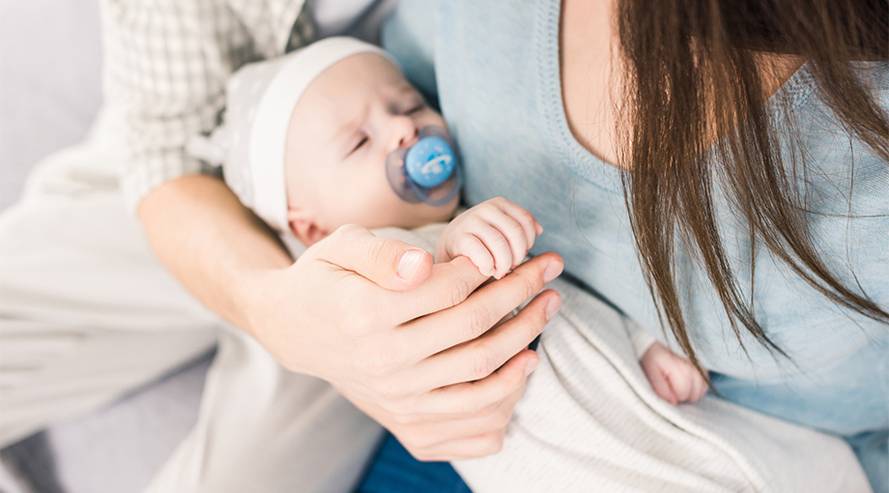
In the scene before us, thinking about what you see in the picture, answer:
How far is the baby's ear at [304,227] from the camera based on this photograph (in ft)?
3.21

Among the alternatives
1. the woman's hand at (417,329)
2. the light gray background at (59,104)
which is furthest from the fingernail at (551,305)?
the light gray background at (59,104)

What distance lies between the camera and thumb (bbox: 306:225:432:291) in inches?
23.9

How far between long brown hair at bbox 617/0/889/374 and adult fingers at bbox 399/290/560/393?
127mm

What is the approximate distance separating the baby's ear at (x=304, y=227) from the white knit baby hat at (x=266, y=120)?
0.01m

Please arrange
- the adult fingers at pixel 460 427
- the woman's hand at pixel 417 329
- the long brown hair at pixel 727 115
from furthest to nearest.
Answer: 1. the adult fingers at pixel 460 427
2. the woman's hand at pixel 417 329
3. the long brown hair at pixel 727 115

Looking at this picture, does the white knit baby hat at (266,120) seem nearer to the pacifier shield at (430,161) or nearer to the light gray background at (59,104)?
the pacifier shield at (430,161)

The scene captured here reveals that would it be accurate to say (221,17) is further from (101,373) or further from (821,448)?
(821,448)

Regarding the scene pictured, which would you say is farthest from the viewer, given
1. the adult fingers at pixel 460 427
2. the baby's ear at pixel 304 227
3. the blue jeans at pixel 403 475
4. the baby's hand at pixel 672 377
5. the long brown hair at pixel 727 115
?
the blue jeans at pixel 403 475

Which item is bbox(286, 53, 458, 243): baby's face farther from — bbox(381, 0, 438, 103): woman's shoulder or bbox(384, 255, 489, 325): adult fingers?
→ bbox(384, 255, 489, 325): adult fingers

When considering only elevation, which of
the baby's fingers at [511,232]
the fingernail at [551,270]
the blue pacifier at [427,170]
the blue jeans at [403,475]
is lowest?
the blue jeans at [403,475]

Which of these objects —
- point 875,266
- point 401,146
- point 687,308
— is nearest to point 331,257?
point 401,146

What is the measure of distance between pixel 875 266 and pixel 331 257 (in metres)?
0.49

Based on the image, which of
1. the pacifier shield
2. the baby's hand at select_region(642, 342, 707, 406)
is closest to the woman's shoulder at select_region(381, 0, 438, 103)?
the pacifier shield

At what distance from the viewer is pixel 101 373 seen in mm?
1135
